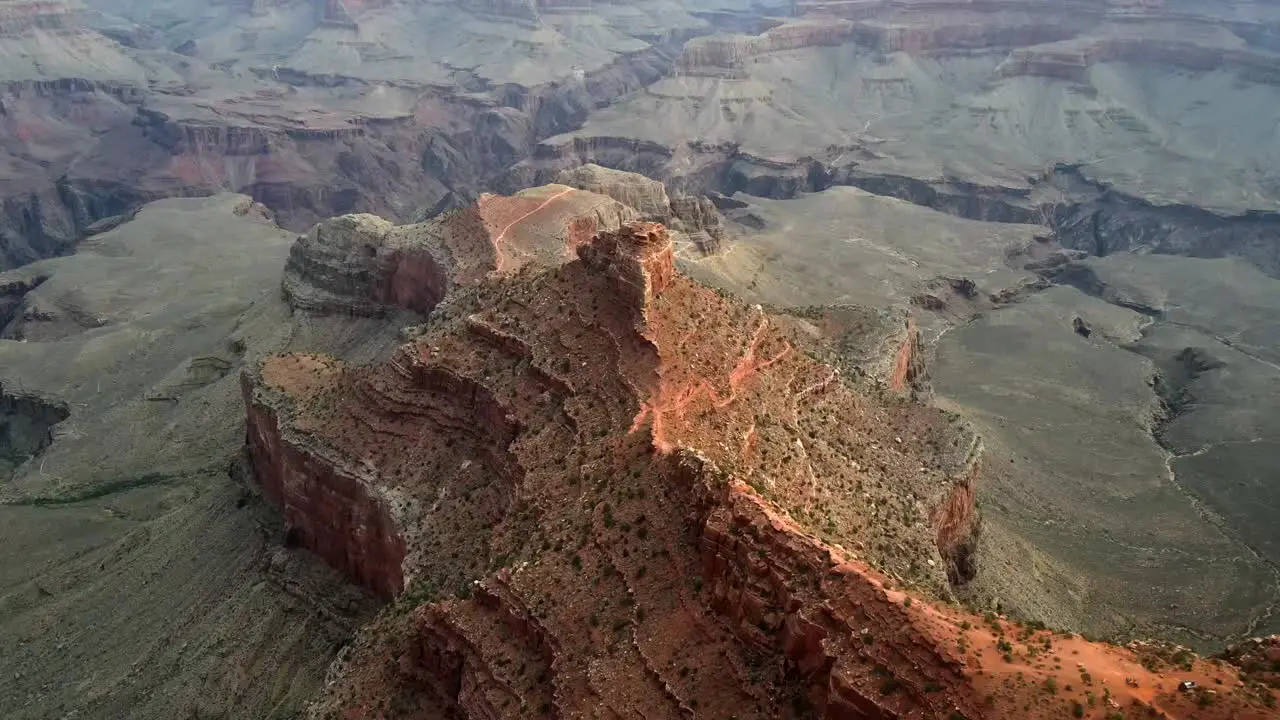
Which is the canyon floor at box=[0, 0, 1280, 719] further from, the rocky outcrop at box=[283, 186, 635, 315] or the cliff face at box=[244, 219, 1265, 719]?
the rocky outcrop at box=[283, 186, 635, 315]

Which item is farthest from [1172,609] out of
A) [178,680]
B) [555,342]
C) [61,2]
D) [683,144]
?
[61,2]

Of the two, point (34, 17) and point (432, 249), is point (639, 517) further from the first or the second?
point (34, 17)

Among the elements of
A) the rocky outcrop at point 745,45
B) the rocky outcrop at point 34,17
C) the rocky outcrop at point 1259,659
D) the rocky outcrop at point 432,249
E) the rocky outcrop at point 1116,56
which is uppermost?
the rocky outcrop at point 1259,659

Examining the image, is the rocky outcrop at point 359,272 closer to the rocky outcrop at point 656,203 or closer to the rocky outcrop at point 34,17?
the rocky outcrop at point 656,203

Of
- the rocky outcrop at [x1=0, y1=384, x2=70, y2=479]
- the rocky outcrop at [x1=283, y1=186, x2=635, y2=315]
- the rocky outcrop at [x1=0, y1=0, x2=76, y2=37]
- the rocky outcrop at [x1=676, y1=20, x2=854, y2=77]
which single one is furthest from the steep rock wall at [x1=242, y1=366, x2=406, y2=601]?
the rocky outcrop at [x1=0, y1=0, x2=76, y2=37]

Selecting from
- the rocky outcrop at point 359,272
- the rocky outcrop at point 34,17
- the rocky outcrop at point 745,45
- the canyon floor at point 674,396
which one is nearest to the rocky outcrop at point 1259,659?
the canyon floor at point 674,396

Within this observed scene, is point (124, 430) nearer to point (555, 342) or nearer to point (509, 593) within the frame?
point (555, 342)

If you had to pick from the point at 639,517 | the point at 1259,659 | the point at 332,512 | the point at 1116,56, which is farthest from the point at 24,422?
the point at 1116,56
